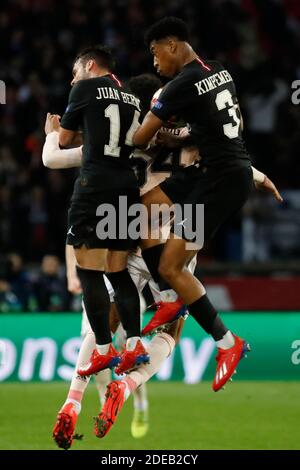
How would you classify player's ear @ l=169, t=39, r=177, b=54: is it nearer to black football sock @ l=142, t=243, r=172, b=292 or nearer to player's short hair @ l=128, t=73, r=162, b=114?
player's short hair @ l=128, t=73, r=162, b=114

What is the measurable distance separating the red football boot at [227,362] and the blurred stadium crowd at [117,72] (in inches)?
286

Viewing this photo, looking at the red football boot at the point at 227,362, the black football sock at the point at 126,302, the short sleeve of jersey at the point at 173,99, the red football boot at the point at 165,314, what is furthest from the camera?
the red football boot at the point at 165,314

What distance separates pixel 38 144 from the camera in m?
16.4

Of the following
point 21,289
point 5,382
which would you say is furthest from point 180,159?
point 21,289

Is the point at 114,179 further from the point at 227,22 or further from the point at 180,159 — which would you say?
the point at 227,22

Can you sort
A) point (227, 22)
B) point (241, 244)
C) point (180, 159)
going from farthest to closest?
point (227, 22)
point (241, 244)
point (180, 159)

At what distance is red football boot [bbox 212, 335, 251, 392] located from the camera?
25.4 feet

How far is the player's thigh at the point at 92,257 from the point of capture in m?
7.92

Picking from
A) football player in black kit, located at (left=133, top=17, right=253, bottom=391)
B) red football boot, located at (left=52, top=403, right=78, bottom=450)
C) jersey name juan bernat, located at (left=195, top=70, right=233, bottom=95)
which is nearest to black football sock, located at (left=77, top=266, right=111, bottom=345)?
football player in black kit, located at (left=133, top=17, right=253, bottom=391)

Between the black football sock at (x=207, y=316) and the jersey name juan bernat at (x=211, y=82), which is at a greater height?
the jersey name juan bernat at (x=211, y=82)

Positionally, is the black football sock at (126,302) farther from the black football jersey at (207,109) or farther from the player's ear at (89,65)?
the player's ear at (89,65)

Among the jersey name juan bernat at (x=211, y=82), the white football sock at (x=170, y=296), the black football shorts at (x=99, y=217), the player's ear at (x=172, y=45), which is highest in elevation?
the player's ear at (x=172, y=45)

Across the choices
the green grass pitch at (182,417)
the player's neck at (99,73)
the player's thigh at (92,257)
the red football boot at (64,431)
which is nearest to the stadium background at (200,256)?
the green grass pitch at (182,417)

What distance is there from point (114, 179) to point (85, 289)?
0.77 m
